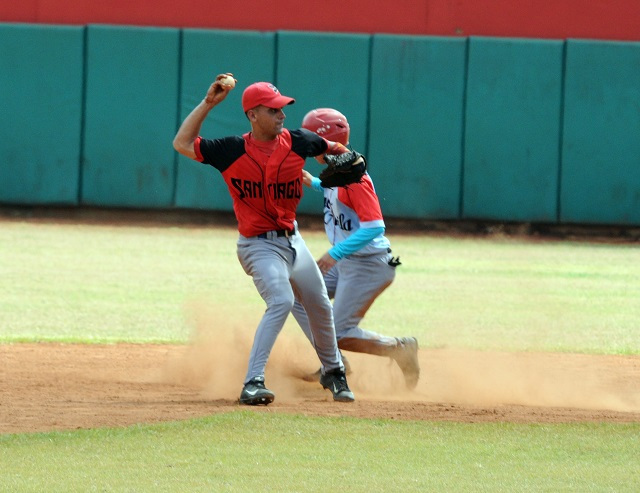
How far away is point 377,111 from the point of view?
18.3 metres

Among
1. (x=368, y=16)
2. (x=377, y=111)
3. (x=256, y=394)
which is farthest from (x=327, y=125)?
(x=368, y=16)

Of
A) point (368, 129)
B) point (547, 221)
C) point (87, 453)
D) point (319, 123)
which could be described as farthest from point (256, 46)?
point (87, 453)

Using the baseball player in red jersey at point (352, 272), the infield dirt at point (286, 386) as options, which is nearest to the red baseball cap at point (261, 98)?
the baseball player in red jersey at point (352, 272)

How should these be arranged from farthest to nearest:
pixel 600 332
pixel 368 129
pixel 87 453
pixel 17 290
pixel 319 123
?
pixel 368 129, pixel 17 290, pixel 600 332, pixel 319 123, pixel 87 453

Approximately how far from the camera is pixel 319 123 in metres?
6.89

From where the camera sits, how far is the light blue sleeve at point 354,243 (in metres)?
6.59

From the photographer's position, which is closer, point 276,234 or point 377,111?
point 276,234

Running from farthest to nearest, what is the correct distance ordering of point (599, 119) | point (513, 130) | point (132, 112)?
point (132, 112), point (513, 130), point (599, 119)

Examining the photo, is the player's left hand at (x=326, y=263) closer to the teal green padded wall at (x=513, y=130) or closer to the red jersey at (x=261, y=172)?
the red jersey at (x=261, y=172)

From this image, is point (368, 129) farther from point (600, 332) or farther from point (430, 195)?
point (600, 332)

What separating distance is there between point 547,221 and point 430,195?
6.27 feet

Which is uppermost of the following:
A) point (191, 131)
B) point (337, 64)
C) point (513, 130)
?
point (337, 64)

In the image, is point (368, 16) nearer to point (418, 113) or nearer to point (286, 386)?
point (418, 113)

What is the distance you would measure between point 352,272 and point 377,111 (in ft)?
37.9
